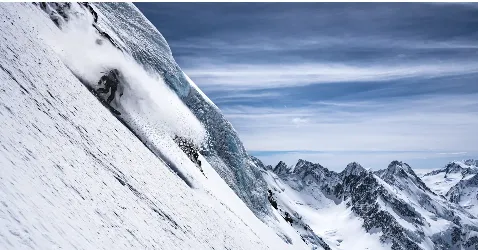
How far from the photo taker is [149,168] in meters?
26.0

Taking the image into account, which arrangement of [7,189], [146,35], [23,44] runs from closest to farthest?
[7,189] → [23,44] → [146,35]

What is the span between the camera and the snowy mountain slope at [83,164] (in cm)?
1184

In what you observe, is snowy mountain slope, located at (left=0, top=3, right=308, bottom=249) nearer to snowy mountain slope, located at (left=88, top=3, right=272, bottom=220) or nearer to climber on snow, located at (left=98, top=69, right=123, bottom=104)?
climber on snow, located at (left=98, top=69, right=123, bottom=104)

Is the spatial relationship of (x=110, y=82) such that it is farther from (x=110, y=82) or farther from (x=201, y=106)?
(x=201, y=106)

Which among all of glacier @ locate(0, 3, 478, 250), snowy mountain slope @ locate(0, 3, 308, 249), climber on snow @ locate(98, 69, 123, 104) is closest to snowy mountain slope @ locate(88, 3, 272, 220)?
glacier @ locate(0, 3, 478, 250)

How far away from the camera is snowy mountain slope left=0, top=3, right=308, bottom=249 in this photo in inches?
466

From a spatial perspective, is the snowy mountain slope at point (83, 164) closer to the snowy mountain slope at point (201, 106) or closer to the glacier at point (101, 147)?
the glacier at point (101, 147)

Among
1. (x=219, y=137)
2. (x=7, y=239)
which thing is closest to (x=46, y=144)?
(x=7, y=239)

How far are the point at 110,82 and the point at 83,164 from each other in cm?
1667

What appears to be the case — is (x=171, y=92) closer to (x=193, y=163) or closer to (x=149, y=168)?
(x=193, y=163)

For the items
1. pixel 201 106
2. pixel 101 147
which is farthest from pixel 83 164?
pixel 201 106

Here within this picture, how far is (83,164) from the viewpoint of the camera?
681 inches

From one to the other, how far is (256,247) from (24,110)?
2384 centimetres

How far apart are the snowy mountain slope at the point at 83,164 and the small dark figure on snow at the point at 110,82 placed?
759 mm
